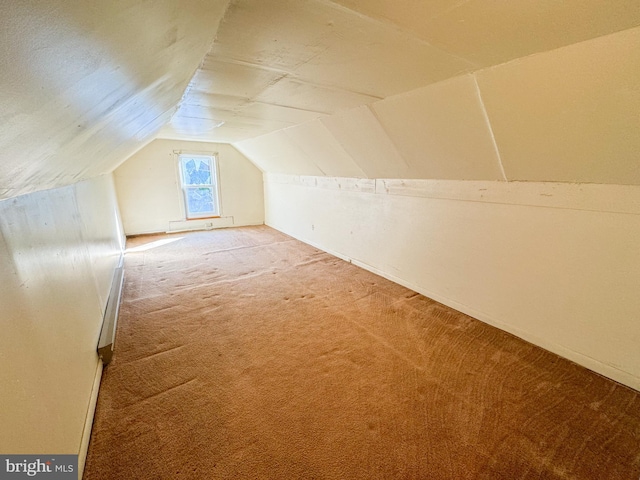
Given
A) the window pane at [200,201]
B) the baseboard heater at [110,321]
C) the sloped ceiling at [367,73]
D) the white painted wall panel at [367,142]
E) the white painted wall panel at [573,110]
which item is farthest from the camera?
the window pane at [200,201]

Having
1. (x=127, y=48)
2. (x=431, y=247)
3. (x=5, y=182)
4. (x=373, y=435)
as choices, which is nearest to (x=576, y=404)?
(x=373, y=435)

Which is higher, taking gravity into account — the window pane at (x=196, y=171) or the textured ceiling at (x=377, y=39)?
the textured ceiling at (x=377, y=39)

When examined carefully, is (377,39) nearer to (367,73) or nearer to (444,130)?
(367,73)

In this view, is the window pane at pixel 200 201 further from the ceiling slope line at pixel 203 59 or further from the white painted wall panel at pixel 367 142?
the white painted wall panel at pixel 367 142

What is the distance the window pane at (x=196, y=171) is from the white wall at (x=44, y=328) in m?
3.83

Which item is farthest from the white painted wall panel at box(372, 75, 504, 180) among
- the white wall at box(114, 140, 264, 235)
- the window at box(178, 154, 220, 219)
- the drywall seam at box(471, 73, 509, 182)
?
the window at box(178, 154, 220, 219)

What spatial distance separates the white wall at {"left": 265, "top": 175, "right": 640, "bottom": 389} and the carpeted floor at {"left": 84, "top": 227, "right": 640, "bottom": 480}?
0.18 metres

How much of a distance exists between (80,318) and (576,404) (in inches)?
110

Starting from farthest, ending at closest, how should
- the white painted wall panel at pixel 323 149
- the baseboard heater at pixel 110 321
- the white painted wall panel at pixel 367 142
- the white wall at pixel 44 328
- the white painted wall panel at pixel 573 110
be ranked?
1. the white painted wall panel at pixel 323 149
2. the white painted wall panel at pixel 367 142
3. the baseboard heater at pixel 110 321
4. the white painted wall panel at pixel 573 110
5. the white wall at pixel 44 328

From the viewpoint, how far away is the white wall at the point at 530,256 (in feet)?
5.18

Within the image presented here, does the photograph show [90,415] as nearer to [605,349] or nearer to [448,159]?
[448,159]

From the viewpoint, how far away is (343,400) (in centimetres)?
152

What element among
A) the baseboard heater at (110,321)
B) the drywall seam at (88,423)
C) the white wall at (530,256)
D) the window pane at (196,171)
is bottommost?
the drywall seam at (88,423)

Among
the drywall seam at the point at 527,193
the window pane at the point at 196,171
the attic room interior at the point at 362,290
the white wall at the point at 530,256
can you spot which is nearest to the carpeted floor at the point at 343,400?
the attic room interior at the point at 362,290
